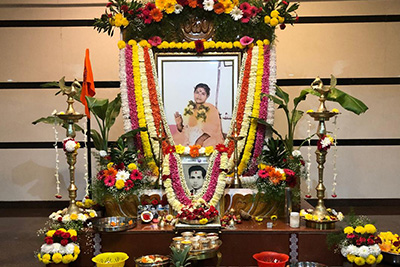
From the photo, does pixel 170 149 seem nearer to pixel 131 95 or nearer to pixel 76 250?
pixel 131 95

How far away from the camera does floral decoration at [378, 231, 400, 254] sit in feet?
17.9

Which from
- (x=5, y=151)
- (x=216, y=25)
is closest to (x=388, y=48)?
(x=216, y=25)

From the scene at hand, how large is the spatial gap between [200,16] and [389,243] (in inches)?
149

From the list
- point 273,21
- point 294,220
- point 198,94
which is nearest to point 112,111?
point 198,94

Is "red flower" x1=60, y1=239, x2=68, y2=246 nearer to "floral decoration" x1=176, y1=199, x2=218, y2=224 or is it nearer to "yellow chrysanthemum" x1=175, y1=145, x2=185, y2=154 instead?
Answer: "floral decoration" x1=176, y1=199, x2=218, y2=224

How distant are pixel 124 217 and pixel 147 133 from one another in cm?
127

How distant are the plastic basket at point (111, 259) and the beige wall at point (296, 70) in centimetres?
359

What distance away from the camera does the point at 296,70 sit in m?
8.46

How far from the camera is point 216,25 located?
659 cm

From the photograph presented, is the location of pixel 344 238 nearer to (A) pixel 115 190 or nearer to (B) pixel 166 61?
(A) pixel 115 190

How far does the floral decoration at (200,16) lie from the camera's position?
646 centimetres

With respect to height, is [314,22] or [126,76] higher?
[314,22]

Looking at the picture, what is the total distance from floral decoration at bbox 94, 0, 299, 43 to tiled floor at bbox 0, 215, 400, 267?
3.07 m

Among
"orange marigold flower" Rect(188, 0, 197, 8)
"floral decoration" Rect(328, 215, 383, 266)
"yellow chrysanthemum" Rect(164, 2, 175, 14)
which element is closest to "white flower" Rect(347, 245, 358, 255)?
"floral decoration" Rect(328, 215, 383, 266)
